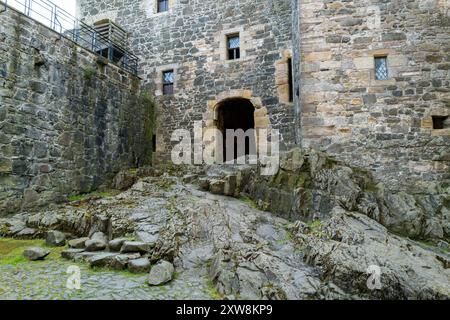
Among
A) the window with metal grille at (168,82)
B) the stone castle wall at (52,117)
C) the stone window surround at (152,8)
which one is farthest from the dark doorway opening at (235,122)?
the stone window surround at (152,8)

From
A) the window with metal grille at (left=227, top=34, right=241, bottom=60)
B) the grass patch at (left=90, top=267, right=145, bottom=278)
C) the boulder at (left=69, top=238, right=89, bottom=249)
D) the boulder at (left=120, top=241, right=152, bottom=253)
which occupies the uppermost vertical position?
the window with metal grille at (left=227, top=34, right=241, bottom=60)

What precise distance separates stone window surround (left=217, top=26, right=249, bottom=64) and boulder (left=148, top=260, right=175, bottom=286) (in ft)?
29.0

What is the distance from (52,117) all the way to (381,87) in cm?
800

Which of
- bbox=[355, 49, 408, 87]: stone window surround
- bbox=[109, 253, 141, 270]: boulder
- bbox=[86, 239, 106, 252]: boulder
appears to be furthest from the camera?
bbox=[355, 49, 408, 87]: stone window surround

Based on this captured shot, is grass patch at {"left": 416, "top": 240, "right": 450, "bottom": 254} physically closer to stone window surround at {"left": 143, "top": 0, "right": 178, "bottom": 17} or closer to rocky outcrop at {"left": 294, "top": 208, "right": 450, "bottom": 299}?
rocky outcrop at {"left": 294, "top": 208, "right": 450, "bottom": 299}

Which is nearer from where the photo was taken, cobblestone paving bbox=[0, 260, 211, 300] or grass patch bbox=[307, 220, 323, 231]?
cobblestone paving bbox=[0, 260, 211, 300]

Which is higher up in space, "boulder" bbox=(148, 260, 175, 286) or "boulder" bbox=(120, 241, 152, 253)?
A: "boulder" bbox=(120, 241, 152, 253)

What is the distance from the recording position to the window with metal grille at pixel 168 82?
12.5 meters

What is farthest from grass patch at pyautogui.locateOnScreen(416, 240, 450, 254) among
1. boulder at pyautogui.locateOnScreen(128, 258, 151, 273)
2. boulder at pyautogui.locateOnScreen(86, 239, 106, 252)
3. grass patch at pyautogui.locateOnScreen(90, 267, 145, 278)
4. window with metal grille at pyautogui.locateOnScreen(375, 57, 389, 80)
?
boulder at pyautogui.locateOnScreen(86, 239, 106, 252)

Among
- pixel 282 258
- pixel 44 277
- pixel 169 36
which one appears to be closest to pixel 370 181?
pixel 282 258

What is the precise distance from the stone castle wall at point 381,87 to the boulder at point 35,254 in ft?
18.5

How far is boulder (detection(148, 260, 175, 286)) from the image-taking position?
3.94m

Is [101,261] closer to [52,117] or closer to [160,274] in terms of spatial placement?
[160,274]

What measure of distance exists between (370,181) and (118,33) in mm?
10856
